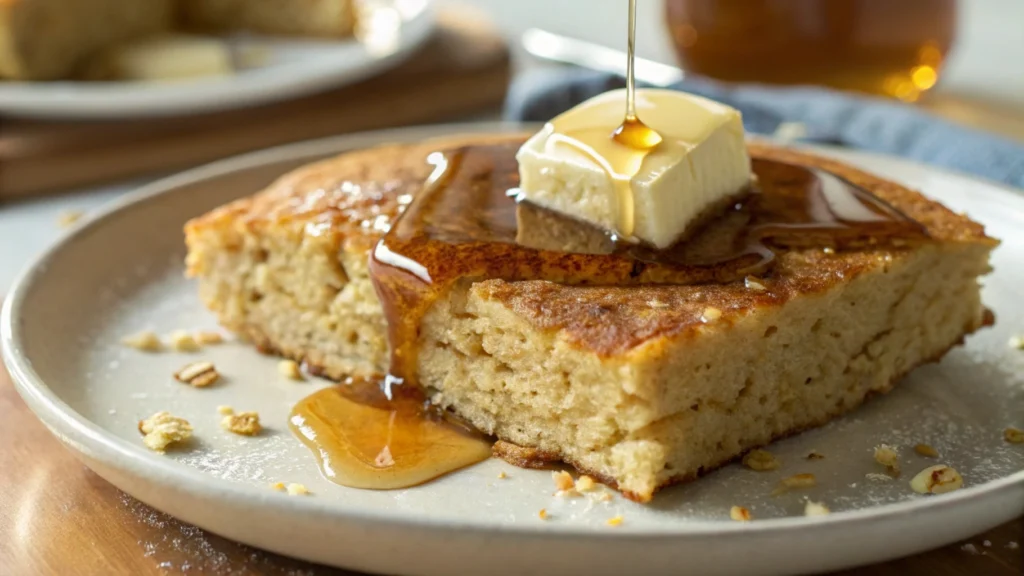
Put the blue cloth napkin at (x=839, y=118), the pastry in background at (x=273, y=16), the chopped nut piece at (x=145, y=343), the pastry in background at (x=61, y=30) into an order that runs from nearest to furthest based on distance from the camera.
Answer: the chopped nut piece at (x=145, y=343) < the blue cloth napkin at (x=839, y=118) < the pastry in background at (x=61, y=30) < the pastry in background at (x=273, y=16)

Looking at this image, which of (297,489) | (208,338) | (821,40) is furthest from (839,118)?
(297,489)

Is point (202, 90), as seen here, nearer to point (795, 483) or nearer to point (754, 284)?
point (754, 284)

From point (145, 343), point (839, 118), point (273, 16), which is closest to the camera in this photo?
point (145, 343)

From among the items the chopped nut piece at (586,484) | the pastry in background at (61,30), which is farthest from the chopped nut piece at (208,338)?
the pastry in background at (61,30)

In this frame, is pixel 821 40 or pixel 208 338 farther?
pixel 821 40

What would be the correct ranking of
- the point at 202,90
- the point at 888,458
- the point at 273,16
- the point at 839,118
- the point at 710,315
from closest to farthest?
the point at 710,315 → the point at 888,458 → the point at 839,118 → the point at 202,90 → the point at 273,16

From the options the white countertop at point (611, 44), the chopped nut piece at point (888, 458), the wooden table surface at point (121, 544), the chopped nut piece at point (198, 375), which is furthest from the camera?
the white countertop at point (611, 44)

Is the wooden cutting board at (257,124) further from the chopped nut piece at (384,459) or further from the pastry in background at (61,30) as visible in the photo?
the chopped nut piece at (384,459)

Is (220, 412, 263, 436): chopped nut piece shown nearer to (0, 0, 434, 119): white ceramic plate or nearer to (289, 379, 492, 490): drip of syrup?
(289, 379, 492, 490): drip of syrup
